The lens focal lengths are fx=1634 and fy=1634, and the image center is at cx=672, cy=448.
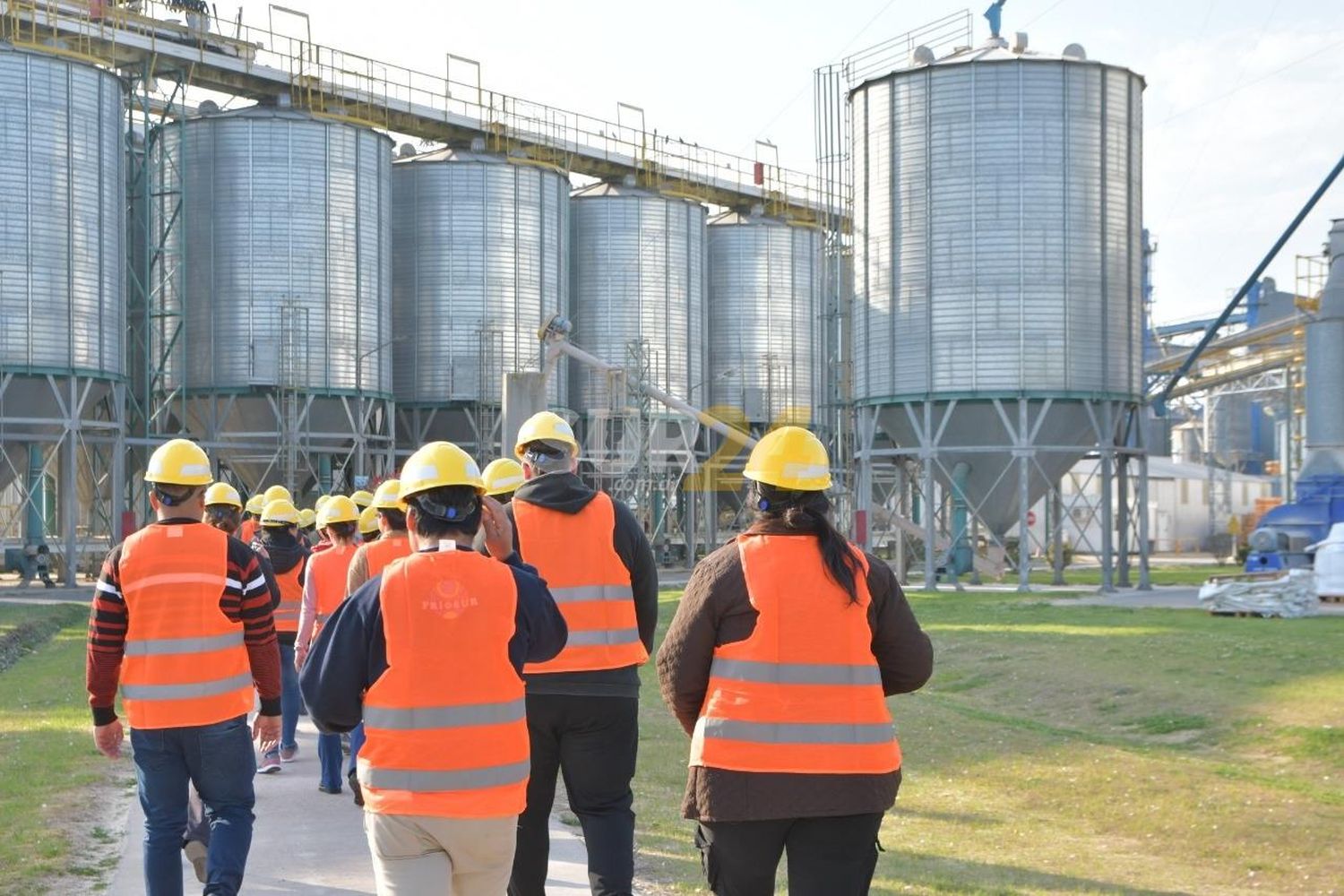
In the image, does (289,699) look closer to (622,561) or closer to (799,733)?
(622,561)

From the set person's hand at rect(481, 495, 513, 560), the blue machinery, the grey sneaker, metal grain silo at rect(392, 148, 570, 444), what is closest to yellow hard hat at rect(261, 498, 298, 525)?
A: the grey sneaker

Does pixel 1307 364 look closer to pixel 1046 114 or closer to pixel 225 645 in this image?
pixel 1046 114

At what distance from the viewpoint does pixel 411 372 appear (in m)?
49.7

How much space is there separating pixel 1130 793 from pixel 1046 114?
2688 cm

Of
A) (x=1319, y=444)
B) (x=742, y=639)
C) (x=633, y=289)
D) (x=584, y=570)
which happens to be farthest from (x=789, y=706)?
(x=633, y=289)

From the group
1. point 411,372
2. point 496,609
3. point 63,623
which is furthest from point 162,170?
point 496,609

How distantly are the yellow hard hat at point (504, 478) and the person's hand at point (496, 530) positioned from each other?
6.64 ft

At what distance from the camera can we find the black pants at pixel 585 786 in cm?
713

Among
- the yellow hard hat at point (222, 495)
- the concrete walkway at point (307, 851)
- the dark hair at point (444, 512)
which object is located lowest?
the concrete walkway at point (307, 851)

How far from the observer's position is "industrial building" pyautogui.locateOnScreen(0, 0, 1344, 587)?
3647 centimetres

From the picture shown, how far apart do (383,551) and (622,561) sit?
3271 millimetres

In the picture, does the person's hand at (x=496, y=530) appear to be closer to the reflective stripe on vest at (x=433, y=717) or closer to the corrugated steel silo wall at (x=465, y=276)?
the reflective stripe on vest at (x=433, y=717)

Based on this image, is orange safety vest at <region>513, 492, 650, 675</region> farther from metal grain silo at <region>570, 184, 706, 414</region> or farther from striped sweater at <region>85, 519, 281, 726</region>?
metal grain silo at <region>570, 184, 706, 414</region>

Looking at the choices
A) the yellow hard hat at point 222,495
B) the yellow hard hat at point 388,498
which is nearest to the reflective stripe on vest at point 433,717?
the yellow hard hat at point 388,498
